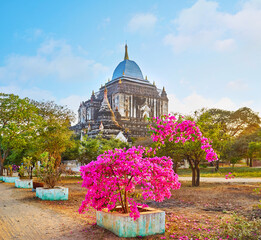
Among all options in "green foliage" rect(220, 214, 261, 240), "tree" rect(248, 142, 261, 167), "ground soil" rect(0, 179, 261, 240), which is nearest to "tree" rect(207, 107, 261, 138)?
"tree" rect(248, 142, 261, 167)

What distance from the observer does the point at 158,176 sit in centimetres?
645

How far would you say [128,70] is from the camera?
6812 cm

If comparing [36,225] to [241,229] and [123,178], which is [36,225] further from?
[241,229]

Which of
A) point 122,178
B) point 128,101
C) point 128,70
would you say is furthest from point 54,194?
point 128,70

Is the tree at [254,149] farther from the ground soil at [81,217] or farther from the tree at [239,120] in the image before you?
the ground soil at [81,217]

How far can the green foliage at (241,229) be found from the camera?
20.0ft

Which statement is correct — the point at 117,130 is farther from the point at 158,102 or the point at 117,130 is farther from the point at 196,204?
the point at 196,204

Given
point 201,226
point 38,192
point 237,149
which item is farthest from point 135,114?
point 201,226

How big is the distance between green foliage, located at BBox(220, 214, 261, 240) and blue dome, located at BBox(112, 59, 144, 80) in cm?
6081

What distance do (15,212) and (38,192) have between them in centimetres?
339

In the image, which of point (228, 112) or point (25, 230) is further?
point (228, 112)

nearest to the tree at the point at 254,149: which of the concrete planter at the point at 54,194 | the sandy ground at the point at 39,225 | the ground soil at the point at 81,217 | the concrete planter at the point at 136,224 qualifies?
the ground soil at the point at 81,217

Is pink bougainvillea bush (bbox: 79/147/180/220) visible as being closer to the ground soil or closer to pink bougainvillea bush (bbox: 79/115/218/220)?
pink bougainvillea bush (bbox: 79/115/218/220)

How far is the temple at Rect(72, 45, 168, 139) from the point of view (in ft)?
203
